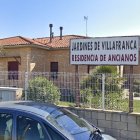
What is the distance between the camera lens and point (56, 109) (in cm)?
488

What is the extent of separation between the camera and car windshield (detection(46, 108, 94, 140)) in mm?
4249

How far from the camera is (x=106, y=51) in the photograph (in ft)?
29.1

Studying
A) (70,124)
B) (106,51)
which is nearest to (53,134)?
(70,124)

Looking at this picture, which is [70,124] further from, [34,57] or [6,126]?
[34,57]

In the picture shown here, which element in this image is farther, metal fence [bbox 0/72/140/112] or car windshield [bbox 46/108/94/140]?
metal fence [bbox 0/72/140/112]

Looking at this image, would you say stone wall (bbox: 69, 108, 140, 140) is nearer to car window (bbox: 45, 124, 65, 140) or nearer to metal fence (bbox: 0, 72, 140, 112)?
metal fence (bbox: 0, 72, 140, 112)

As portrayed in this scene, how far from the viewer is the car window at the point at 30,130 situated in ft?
13.4

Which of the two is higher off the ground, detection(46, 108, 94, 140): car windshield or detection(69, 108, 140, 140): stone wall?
detection(46, 108, 94, 140): car windshield

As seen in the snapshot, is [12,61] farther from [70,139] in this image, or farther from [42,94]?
[70,139]

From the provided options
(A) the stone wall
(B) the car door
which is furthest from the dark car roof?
(A) the stone wall

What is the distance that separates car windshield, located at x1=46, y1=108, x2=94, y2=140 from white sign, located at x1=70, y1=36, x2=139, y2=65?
4019 mm

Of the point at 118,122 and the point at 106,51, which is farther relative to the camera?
the point at 106,51

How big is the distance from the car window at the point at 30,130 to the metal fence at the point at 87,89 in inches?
175

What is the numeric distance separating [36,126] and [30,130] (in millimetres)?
100
